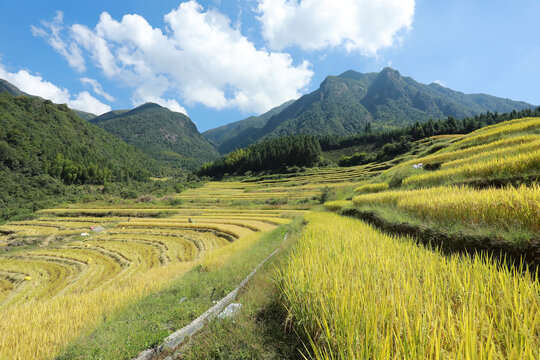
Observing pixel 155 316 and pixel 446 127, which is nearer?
pixel 155 316

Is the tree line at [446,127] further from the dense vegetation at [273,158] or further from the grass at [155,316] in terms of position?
the grass at [155,316]

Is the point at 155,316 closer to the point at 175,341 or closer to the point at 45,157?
the point at 175,341

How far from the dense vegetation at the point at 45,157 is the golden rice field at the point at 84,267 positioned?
35037 millimetres

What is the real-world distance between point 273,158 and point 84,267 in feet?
234

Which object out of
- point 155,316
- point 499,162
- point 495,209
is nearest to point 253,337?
point 155,316

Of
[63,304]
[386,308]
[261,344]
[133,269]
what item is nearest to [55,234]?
[133,269]

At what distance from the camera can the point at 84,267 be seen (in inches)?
599

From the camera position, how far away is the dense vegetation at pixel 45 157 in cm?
5572

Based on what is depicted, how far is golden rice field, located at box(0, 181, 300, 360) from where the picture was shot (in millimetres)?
4410

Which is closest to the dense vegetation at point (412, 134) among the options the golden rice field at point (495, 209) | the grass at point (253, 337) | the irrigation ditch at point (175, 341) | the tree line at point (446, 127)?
the tree line at point (446, 127)

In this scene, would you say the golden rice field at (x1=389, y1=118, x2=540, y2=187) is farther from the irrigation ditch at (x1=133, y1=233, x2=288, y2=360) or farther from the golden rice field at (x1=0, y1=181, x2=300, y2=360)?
the golden rice field at (x1=0, y1=181, x2=300, y2=360)

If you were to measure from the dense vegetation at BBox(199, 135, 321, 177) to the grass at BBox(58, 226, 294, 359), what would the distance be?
70404mm

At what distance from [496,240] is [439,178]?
7522 millimetres

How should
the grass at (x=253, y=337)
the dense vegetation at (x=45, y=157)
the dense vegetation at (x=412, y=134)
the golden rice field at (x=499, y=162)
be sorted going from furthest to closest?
the dense vegetation at (x=412, y=134), the dense vegetation at (x=45, y=157), the golden rice field at (x=499, y=162), the grass at (x=253, y=337)
